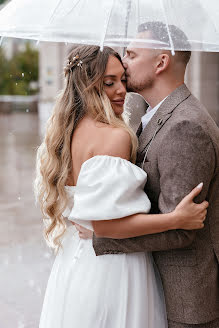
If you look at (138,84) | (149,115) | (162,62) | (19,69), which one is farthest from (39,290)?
(19,69)

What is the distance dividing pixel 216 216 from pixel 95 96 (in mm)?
814

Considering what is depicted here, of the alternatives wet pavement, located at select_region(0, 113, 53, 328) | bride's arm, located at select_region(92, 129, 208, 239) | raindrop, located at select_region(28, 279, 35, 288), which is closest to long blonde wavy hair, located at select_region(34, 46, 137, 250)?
bride's arm, located at select_region(92, 129, 208, 239)

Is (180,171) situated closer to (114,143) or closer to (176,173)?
(176,173)

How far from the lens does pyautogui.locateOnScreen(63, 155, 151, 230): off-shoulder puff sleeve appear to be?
7.63ft

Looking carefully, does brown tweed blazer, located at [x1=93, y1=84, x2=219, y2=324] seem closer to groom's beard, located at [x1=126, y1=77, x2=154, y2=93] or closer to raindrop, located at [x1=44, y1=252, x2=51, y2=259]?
groom's beard, located at [x1=126, y1=77, x2=154, y2=93]

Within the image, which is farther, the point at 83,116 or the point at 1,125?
the point at 1,125

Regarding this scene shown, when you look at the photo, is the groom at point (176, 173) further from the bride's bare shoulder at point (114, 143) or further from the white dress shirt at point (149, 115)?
the bride's bare shoulder at point (114, 143)

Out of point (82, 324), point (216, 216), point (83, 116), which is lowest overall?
point (82, 324)

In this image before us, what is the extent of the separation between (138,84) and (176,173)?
60 cm

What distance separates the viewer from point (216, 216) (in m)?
2.62

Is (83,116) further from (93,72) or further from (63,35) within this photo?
(63,35)

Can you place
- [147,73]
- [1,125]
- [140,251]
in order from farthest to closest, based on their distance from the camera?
[1,125] < [147,73] < [140,251]

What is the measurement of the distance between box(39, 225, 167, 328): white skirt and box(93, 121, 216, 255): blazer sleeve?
0.16m

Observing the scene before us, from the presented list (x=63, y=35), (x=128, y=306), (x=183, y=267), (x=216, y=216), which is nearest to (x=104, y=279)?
(x=128, y=306)
